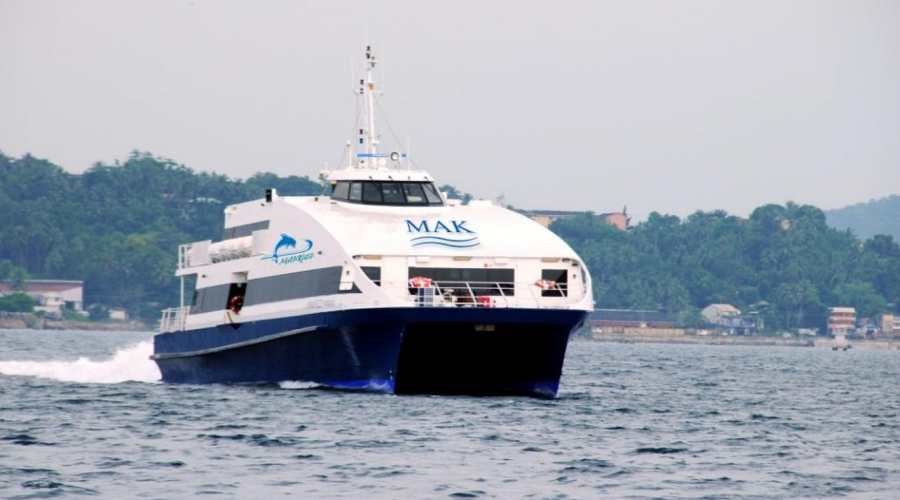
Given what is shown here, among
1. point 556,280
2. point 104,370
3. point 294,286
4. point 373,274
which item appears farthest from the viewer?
point 104,370

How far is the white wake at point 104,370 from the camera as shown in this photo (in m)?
56.2

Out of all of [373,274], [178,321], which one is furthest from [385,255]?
[178,321]

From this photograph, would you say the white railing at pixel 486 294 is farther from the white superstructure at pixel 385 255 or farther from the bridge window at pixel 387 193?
the bridge window at pixel 387 193

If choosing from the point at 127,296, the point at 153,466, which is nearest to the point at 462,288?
the point at 153,466

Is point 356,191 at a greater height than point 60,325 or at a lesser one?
greater

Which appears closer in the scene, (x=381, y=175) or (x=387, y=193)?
(x=387, y=193)

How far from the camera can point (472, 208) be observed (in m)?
48.8

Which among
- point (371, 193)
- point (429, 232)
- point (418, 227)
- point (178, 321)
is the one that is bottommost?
point (178, 321)

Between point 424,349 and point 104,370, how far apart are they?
62.5 ft

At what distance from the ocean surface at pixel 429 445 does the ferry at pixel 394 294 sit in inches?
35.0

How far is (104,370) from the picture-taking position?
192ft

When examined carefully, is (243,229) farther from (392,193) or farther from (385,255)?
(385,255)

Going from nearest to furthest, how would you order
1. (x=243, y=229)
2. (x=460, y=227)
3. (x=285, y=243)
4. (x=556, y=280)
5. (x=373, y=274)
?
(x=373, y=274) → (x=460, y=227) → (x=556, y=280) → (x=285, y=243) → (x=243, y=229)

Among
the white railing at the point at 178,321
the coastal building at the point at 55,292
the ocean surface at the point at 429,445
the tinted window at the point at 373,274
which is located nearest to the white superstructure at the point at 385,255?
the tinted window at the point at 373,274
